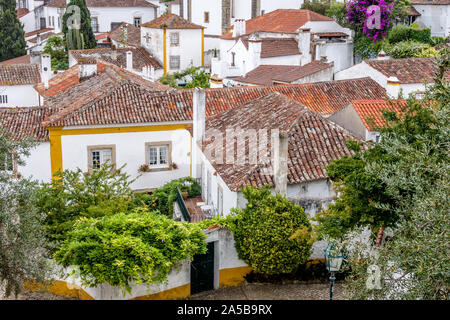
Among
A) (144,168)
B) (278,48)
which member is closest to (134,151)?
(144,168)

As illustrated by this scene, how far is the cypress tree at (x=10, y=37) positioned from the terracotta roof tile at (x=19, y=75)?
2092cm

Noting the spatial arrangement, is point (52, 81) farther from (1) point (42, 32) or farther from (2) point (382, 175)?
(1) point (42, 32)

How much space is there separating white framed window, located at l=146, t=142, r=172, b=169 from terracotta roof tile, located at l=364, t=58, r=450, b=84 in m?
13.0

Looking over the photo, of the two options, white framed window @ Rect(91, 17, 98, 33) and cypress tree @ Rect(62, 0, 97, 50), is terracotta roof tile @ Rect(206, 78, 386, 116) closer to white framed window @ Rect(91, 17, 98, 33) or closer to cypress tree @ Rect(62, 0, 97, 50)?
cypress tree @ Rect(62, 0, 97, 50)

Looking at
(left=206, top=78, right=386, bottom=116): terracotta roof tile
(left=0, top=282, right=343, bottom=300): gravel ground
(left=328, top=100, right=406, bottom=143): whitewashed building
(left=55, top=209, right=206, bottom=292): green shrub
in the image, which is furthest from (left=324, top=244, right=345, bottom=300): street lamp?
(left=206, top=78, right=386, bottom=116): terracotta roof tile

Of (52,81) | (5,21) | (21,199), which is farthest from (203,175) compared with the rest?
(5,21)

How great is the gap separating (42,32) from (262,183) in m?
58.3

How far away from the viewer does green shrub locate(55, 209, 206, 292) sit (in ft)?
39.1

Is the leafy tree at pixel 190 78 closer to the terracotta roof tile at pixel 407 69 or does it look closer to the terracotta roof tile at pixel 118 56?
the terracotta roof tile at pixel 118 56

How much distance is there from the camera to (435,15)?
1866 inches

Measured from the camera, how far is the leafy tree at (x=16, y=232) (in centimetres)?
1020

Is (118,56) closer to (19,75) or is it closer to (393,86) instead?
(19,75)

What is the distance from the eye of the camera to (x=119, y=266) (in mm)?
11875

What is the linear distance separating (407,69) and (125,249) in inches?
892
